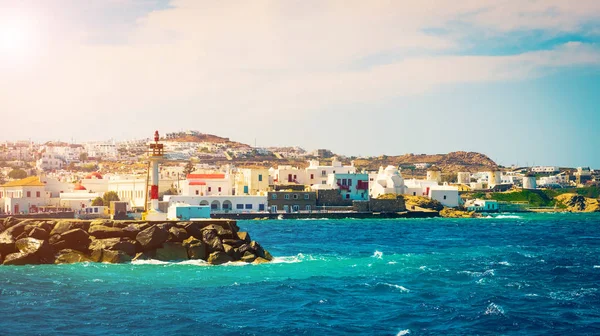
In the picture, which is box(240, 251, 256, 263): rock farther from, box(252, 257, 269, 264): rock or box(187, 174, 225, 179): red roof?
box(187, 174, 225, 179): red roof

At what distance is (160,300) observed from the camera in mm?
29109

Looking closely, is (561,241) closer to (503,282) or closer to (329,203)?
(503,282)

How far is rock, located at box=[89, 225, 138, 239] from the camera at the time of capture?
41.7m

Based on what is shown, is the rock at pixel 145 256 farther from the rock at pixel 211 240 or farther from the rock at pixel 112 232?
the rock at pixel 211 240

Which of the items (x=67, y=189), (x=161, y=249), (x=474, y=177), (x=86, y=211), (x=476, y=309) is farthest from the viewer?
(x=474, y=177)

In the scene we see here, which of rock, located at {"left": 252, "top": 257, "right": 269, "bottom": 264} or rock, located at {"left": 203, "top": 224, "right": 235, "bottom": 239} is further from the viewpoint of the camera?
rock, located at {"left": 203, "top": 224, "right": 235, "bottom": 239}

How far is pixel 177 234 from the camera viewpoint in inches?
1650

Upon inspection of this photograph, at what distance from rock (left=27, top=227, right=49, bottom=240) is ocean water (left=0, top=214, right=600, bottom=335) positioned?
3.29 metres

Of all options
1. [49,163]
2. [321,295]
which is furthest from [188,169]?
[321,295]

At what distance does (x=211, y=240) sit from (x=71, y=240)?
7.39m

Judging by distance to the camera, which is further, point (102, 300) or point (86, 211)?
point (86, 211)

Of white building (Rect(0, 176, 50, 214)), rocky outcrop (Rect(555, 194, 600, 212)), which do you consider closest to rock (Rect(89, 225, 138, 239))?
white building (Rect(0, 176, 50, 214))

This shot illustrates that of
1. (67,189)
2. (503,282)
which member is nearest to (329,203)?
(67,189)

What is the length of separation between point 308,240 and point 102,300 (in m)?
29.4
